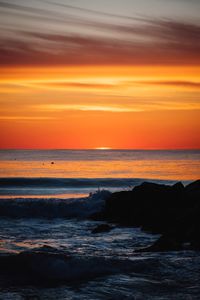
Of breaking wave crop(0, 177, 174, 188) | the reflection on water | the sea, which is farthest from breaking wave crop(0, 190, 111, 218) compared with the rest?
the reflection on water

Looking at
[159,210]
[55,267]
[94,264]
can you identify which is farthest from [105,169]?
[55,267]

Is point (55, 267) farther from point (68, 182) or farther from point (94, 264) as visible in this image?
point (68, 182)

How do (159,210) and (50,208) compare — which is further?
(50,208)

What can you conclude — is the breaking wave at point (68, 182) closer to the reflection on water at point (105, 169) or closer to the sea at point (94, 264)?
the reflection on water at point (105, 169)

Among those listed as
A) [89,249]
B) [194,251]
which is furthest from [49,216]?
[194,251]

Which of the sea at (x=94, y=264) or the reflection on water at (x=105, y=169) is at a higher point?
the reflection on water at (x=105, y=169)

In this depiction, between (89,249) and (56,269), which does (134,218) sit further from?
(56,269)

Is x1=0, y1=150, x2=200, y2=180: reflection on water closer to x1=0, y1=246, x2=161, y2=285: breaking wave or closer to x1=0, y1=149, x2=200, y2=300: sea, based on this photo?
x1=0, y1=149, x2=200, y2=300: sea

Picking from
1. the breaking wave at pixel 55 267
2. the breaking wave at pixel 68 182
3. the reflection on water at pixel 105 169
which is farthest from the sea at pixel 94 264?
the reflection on water at pixel 105 169

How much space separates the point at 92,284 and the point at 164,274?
77.4 inches

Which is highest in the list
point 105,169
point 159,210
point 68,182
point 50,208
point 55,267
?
point 105,169

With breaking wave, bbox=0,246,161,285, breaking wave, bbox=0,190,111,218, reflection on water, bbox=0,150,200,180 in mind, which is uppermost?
reflection on water, bbox=0,150,200,180

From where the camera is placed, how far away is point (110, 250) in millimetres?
15305

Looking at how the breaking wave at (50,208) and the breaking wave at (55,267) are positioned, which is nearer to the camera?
the breaking wave at (55,267)
